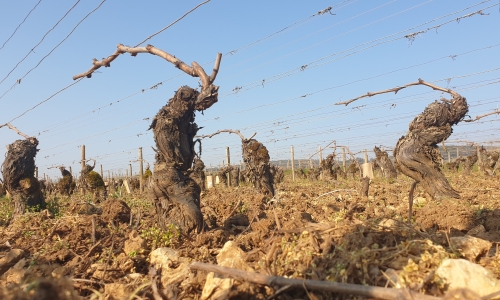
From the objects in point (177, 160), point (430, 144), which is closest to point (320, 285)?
point (177, 160)

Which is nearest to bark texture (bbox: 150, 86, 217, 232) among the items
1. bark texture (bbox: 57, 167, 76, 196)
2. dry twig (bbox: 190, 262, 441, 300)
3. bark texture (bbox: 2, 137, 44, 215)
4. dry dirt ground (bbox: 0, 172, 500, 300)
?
dry dirt ground (bbox: 0, 172, 500, 300)

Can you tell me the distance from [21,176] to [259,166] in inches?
268

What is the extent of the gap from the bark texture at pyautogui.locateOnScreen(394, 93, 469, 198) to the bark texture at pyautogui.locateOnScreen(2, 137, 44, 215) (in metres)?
9.54

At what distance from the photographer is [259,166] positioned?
43.0ft

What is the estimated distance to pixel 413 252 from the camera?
348 cm

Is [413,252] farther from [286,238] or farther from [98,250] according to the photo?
[98,250]

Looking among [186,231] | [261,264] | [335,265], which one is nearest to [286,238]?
[261,264]

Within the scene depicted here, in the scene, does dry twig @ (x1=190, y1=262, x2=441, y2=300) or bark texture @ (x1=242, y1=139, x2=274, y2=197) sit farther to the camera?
bark texture @ (x1=242, y1=139, x2=274, y2=197)

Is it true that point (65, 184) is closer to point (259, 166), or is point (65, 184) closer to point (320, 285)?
point (259, 166)

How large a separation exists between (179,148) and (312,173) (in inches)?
917

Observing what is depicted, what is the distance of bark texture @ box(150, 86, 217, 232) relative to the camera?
650cm

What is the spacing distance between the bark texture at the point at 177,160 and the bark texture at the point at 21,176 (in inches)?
242

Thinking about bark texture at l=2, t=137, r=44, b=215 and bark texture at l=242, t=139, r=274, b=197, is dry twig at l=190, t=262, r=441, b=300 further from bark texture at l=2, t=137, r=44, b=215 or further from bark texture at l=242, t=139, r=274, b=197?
bark texture at l=242, t=139, r=274, b=197

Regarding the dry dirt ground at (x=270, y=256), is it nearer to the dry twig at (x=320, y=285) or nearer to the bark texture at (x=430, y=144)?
the dry twig at (x=320, y=285)
